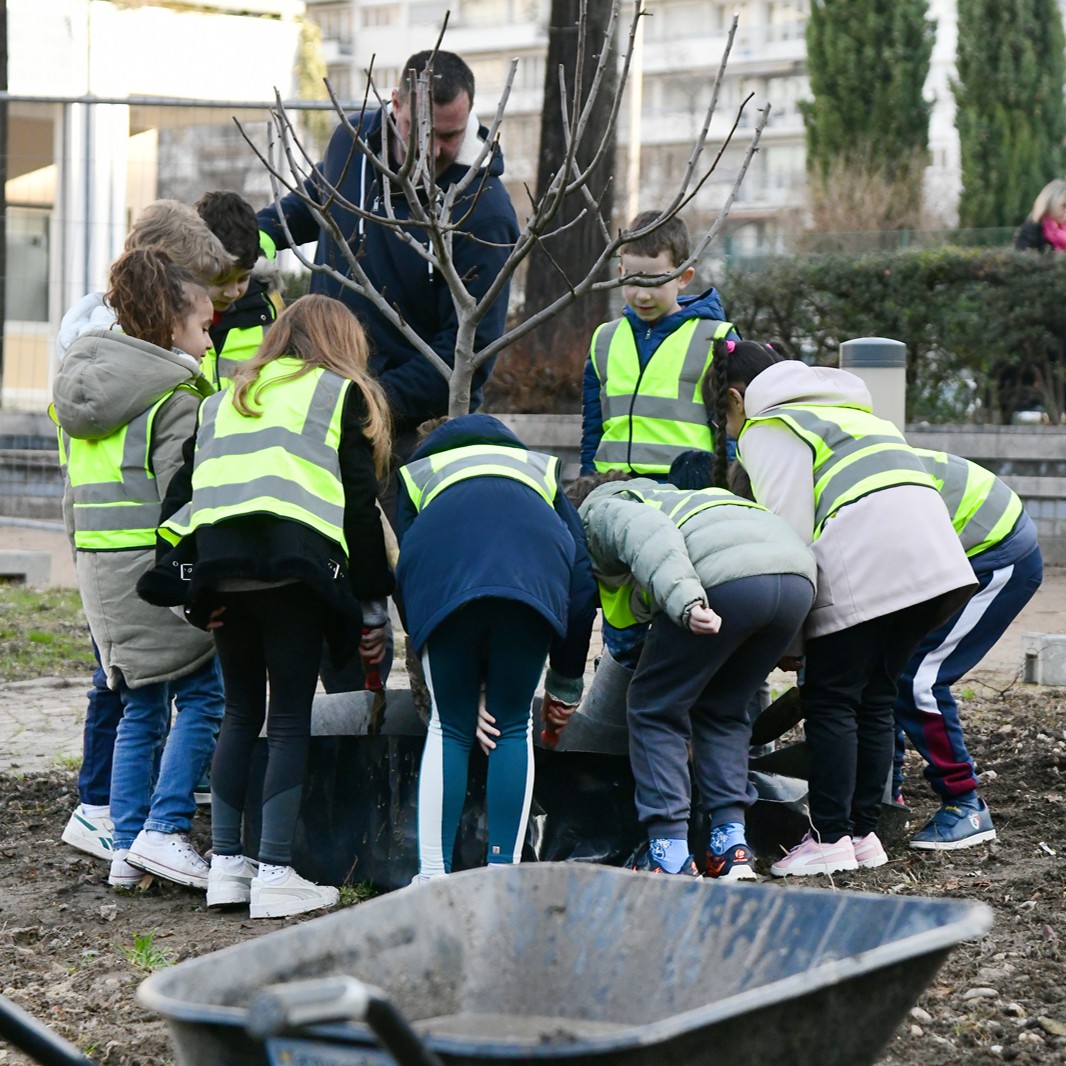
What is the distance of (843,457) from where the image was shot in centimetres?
425

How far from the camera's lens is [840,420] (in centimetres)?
431

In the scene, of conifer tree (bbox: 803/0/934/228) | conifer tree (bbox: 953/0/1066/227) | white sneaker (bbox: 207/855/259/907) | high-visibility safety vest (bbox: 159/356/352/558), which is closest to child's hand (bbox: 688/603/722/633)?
high-visibility safety vest (bbox: 159/356/352/558)

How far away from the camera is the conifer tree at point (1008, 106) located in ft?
90.5

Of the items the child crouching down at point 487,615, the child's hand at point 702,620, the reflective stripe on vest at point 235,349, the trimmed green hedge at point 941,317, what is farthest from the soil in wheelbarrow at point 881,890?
the trimmed green hedge at point 941,317

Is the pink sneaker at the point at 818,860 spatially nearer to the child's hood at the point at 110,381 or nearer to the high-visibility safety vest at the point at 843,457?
the high-visibility safety vest at the point at 843,457

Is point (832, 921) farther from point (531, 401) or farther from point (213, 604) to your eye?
point (531, 401)

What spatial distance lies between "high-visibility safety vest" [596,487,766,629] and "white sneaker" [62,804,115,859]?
5.17 ft

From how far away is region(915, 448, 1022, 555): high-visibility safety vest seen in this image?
4.61m

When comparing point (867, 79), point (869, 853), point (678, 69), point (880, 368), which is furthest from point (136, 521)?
point (678, 69)

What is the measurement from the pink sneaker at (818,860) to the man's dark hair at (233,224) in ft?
8.29

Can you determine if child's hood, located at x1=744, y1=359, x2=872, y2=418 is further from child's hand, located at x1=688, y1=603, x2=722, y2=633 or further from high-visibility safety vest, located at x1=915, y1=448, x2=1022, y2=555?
child's hand, located at x1=688, y1=603, x2=722, y2=633

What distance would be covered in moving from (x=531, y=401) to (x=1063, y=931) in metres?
→ 8.08

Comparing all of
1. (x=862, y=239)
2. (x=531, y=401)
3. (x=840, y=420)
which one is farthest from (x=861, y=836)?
(x=862, y=239)

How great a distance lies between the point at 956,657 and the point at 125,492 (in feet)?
7.97
